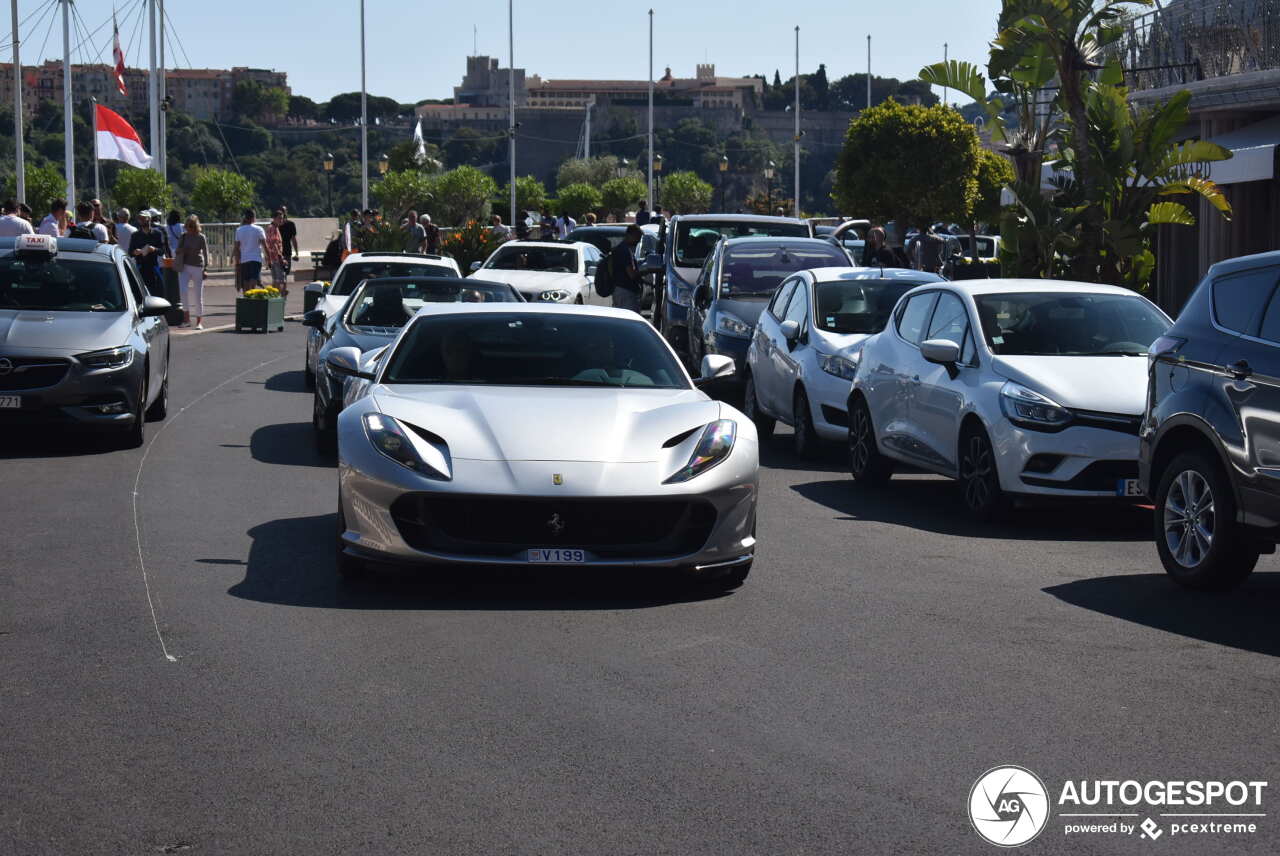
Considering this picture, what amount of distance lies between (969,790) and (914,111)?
1316 inches

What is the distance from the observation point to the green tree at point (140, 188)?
5194cm

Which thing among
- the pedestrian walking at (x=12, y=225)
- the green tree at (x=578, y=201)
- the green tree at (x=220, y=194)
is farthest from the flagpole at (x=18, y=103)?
Answer: the green tree at (x=578, y=201)

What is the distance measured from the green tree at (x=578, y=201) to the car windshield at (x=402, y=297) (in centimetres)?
7029

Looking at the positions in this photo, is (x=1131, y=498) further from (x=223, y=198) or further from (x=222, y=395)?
(x=223, y=198)

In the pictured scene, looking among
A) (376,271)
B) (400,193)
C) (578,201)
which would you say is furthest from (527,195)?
(376,271)

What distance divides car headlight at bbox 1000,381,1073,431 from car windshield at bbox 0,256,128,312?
7.89 meters

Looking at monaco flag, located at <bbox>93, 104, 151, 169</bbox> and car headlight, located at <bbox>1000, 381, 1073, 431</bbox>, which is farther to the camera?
monaco flag, located at <bbox>93, 104, 151, 169</bbox>

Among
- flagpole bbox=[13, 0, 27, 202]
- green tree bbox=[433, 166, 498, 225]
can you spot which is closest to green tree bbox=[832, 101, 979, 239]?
flagpole bbox=[13, 0, 27, 202]

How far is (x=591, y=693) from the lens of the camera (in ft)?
21.9

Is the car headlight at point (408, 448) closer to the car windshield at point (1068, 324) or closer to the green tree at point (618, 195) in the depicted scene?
the car windshield at point (1068, 324)

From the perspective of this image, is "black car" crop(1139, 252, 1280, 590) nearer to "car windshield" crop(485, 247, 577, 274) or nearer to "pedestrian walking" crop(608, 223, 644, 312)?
"pedestrian walking" crop(608, 223, 644, 312)

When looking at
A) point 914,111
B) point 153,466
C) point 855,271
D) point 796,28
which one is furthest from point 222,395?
point 796,28

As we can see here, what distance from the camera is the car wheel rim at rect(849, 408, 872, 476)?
13.8 m

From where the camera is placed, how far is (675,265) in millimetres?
24438
